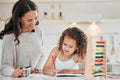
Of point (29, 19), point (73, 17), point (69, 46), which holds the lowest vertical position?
point (69, 46)

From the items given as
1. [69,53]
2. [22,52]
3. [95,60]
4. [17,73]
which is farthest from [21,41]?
[95,60]

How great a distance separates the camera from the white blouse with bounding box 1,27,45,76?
1.12 m

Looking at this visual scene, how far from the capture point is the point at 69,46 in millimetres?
1290

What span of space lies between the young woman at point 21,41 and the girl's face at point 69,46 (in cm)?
17

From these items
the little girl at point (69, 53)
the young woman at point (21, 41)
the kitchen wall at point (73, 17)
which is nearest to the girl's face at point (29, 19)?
the young woman at point (21, 41)

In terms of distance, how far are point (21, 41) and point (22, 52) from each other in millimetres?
54

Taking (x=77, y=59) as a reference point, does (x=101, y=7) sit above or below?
above

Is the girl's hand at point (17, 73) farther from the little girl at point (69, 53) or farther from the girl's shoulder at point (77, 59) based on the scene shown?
the girl's shoulder at point (77, 59)

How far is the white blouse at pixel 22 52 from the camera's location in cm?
112

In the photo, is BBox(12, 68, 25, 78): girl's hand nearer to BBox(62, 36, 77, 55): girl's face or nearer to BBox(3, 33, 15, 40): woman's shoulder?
BBox(3, 33, 15, 40): woman's shoulder

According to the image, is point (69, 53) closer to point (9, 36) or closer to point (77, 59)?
point (77, 59)

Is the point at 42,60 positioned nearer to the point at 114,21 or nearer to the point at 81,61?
the point at 81,61

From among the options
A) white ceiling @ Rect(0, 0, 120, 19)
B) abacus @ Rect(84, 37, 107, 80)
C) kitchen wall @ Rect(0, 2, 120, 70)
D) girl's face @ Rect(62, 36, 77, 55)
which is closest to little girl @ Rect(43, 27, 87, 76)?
girl's face @ Rect(62, 36, 77, 55)

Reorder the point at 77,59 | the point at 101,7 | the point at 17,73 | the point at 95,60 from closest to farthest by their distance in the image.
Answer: the point at 95,60, the point at 17,73, the point at 77,59, the point at 101,7
